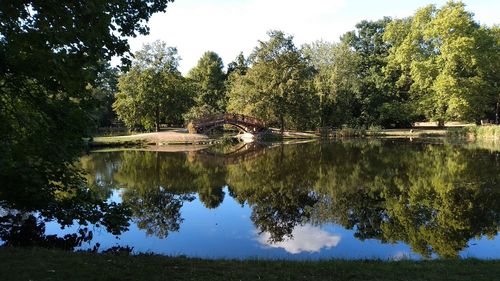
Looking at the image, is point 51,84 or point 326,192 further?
point 326,192

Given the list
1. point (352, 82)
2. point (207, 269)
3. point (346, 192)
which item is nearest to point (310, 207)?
point (346, 192)

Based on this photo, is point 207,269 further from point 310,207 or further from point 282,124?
point 282,124

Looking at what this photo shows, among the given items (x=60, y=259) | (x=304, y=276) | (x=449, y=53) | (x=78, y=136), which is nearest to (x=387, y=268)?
(x=304, y=276)

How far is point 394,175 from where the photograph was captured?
19.3 m

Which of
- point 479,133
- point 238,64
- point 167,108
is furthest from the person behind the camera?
point 238,64

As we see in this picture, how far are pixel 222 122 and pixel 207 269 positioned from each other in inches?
1487

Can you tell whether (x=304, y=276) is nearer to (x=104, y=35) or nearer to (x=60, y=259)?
(x=60, y=259)

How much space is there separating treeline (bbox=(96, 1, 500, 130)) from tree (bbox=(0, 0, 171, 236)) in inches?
1430

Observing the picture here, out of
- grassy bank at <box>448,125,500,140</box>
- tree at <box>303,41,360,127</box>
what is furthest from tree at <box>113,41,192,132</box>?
grassy bank at <box>448,125,500,140</box>

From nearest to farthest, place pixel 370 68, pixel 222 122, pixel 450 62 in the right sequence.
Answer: pixel 222 122, pixel 450 62, pixel 370 68

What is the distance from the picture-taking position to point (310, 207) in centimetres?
1378

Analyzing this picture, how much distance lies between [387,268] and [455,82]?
4311 cm

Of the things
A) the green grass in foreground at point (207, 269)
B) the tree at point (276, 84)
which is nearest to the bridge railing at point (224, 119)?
the tree at point (276, 84)

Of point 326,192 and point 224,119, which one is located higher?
point 224,119
